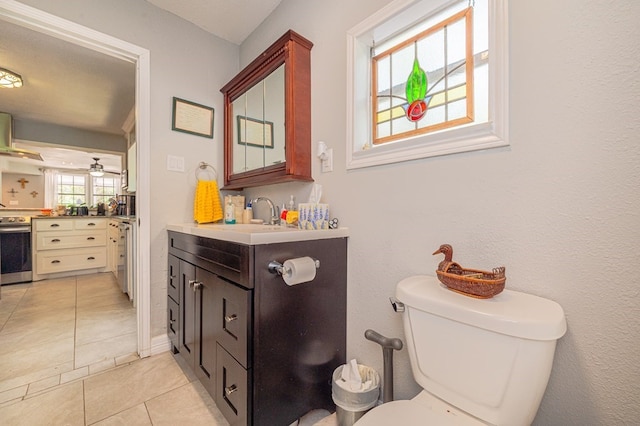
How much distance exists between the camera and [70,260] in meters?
3.84

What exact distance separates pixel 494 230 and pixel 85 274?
17.7ft

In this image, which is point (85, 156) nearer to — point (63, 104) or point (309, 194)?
point (63, 104)

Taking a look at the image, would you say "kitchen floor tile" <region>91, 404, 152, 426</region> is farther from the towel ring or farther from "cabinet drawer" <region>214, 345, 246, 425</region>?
the towel ring

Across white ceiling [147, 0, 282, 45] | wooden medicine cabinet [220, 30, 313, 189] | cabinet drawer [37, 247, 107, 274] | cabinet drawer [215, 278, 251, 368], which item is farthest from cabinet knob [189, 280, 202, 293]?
cabinet drawer [37, 247, 107, 274]

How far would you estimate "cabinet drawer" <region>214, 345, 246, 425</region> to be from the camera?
0.99 m

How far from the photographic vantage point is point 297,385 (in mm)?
1090

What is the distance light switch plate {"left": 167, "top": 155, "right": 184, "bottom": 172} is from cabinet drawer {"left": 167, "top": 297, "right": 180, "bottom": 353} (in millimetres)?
919

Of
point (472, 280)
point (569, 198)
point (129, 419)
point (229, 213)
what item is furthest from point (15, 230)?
point (569, 198)

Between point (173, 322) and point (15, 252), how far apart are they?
356 cm

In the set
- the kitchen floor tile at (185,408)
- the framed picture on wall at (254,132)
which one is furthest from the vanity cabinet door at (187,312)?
the framed picture on wall at (254,132)

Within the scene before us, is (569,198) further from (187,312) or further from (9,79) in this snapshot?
(9,79)

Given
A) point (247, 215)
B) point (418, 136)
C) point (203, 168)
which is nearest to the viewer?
point (418, 136)

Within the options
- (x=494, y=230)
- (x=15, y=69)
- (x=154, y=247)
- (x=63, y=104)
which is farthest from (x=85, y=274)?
(x=494, y=230)

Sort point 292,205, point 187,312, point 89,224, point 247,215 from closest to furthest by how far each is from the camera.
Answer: point 187,312, point 292,205, point 247,215, point 89,224
